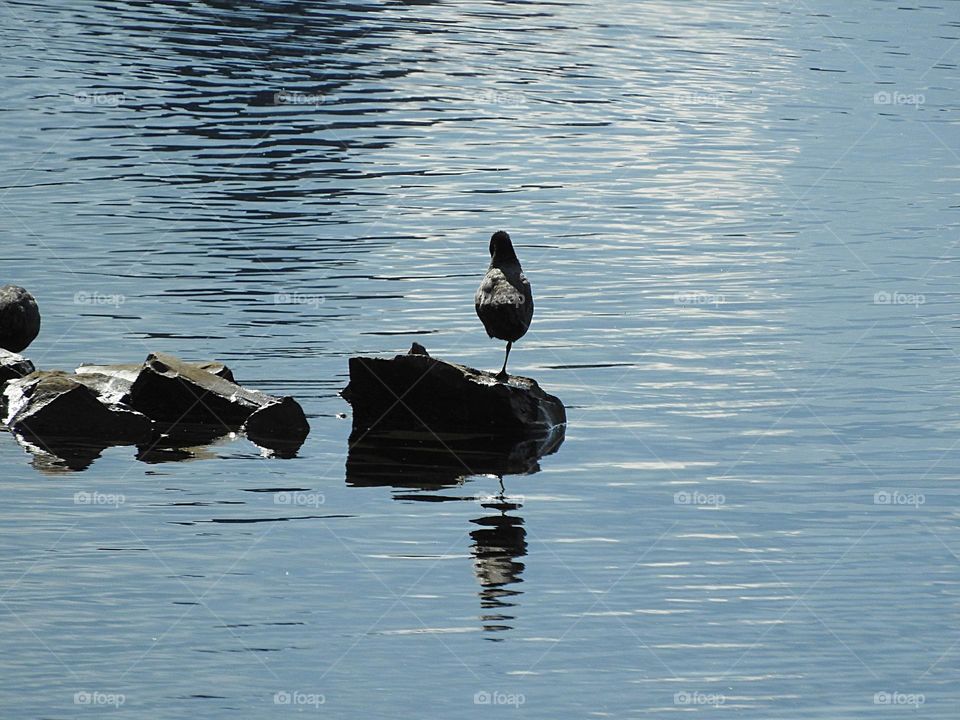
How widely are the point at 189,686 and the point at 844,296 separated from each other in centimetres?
1692

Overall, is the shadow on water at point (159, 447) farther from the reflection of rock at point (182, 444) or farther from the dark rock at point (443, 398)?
the dark rock at point (443, 398)

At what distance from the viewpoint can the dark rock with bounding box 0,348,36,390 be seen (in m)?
19.8

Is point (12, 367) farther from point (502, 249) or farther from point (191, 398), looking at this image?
point (502, 249)

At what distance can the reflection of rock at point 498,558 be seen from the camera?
13695mm

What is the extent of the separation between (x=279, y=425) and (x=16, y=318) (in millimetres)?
4237

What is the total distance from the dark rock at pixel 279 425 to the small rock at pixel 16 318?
149 inches

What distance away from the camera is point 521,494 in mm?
16844

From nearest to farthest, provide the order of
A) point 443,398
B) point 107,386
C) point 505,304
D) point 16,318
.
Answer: point 505,304, point 443,398, point 107,386, point 16,318

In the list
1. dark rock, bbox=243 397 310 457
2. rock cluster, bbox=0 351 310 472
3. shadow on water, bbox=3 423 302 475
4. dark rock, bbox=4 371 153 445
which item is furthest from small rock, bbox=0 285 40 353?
dark rock, bbox=243 397 310 457

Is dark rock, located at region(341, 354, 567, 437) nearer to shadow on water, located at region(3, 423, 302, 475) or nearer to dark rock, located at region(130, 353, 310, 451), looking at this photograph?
dark rock, located at region(130, 353, 310, 451)

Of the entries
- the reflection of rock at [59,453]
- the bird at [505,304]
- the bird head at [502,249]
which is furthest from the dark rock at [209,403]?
the bird head at [502,249]

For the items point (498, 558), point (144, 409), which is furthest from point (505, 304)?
point (144, 409)

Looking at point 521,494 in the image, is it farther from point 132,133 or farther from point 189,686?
point 132,133

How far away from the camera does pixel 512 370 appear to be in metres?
21.7
